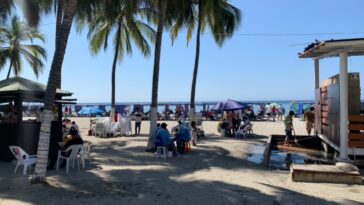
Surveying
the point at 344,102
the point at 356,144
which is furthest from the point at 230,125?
the point at 344,102

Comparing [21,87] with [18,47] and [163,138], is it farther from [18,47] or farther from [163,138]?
[18,47]

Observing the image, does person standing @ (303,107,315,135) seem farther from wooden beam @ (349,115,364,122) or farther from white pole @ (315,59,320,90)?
wooden beam @ (349,115,364,122)

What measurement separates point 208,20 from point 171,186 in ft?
60.2

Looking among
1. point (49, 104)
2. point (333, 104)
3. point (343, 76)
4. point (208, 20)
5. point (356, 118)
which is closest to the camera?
point (49, 104)

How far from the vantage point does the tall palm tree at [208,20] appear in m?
23.6

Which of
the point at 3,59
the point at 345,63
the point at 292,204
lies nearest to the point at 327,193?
the point at 292,204

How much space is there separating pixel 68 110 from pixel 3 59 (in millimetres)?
18387

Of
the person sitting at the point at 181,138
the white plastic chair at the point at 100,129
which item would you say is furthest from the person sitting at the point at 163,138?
the white plastic chair at the point at 100,129

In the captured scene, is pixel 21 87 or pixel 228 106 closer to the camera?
pixel 21 87

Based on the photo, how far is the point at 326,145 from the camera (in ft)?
58.2

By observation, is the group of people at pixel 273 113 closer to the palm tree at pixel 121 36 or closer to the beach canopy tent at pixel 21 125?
the palm tree at pixel 121 36

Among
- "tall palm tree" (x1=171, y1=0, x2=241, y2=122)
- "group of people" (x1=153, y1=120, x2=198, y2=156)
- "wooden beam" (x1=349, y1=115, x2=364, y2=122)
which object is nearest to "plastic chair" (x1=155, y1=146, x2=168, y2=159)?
"group of people" (x1=153, y1=120, x2=198, y2=156)

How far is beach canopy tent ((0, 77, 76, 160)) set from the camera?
13.9 m

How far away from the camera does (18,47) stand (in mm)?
36125
